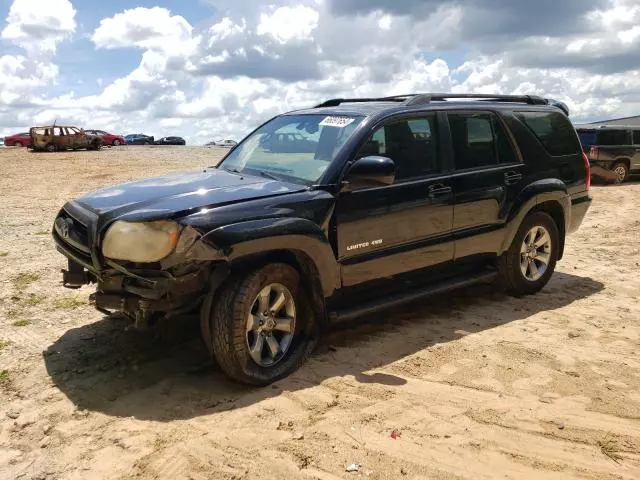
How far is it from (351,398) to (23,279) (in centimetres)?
405

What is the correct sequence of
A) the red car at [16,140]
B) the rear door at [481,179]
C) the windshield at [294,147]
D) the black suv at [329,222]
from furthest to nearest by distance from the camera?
the red car at [16,140] < the rear door at [481,179] < the windshield at [294,147] < the black suv at [329,222]

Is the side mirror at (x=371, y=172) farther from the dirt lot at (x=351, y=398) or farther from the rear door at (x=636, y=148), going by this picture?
the rear door at (x=636, y=148)

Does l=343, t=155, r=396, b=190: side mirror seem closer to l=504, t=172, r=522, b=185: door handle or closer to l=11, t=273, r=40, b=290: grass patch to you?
l=504, t=172, r=522, b=185: door handle

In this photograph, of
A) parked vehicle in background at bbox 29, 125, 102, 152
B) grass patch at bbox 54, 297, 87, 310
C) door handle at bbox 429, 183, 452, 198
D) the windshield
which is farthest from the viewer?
parked vehicle in background at bbox 29, 125, 102, 152

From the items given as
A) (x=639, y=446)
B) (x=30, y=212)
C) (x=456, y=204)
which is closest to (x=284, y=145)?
(x=456, y=204)

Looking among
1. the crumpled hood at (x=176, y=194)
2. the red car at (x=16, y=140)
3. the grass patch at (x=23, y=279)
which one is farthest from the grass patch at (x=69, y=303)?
the red car at (x=16, y=140)

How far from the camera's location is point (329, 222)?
166 inches

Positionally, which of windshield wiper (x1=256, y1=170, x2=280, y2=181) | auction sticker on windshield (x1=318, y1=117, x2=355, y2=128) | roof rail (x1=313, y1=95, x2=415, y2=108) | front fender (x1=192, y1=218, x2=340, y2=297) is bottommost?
front fender (x1=192, y1=218, x2=340, y2=297)

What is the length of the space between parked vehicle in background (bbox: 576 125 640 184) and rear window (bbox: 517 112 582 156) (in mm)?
10778

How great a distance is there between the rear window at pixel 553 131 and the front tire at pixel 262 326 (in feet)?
9.97

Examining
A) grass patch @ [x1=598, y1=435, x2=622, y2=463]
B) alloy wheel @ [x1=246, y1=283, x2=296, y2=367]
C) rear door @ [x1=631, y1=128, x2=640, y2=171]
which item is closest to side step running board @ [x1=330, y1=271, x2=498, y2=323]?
alloy wheel @ [x1=246, y1=283, x2=296, y2=367]

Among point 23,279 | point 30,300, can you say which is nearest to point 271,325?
point 30,300

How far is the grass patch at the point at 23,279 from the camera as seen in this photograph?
601 centimetres

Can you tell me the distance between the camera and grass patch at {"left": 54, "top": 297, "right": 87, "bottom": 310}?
5.45m
